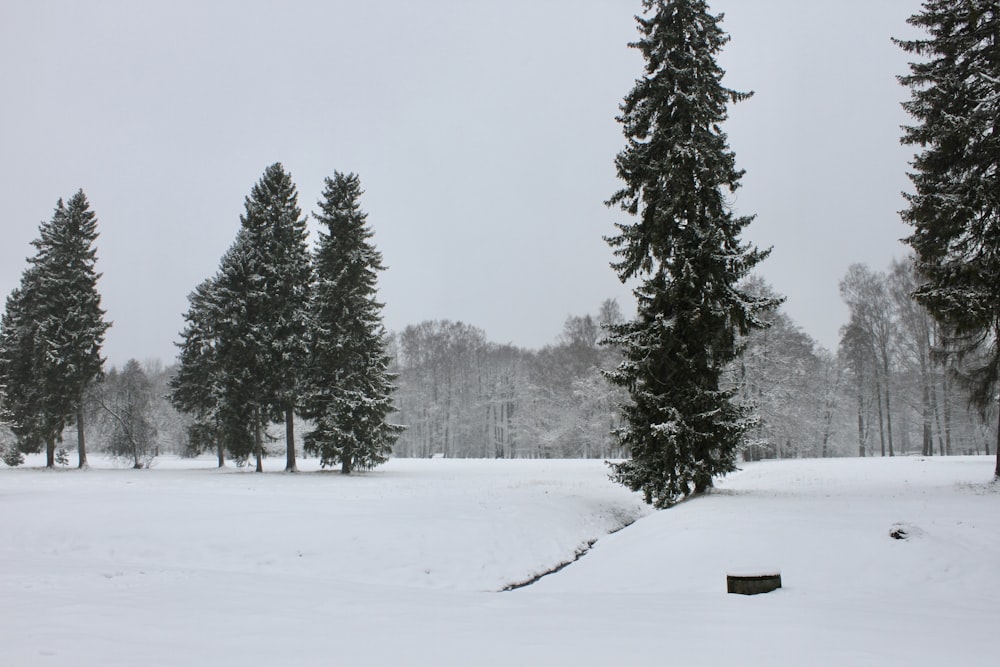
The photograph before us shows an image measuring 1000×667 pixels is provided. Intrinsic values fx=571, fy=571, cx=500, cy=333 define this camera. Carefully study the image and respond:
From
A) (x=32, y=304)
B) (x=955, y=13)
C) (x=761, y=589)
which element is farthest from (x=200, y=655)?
(x=32, y=304)

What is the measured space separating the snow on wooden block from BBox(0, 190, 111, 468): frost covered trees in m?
38.8

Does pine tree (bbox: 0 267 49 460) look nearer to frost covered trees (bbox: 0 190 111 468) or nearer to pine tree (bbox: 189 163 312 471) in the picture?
frost covered trees (bbox: 0 190 111 468)

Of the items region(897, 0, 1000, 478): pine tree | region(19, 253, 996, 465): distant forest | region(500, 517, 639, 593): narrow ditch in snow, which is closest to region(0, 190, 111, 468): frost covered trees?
region(19, 253, 996, 465): distant forest

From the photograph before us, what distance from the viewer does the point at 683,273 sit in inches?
638

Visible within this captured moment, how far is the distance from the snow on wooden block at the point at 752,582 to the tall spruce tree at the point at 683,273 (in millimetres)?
7426

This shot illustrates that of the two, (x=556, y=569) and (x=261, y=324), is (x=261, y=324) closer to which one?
(x=261, y=324)

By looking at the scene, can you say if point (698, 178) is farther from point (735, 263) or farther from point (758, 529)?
point (758, 529)

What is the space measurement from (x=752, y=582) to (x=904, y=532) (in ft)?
12.9

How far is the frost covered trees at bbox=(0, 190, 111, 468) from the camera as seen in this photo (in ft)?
115

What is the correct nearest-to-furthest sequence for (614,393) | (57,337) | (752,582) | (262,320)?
(752,582) < (262,320) < (57,337) < (614,393)

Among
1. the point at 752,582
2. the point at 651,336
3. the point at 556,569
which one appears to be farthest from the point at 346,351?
the point at 752,582

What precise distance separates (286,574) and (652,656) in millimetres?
7844

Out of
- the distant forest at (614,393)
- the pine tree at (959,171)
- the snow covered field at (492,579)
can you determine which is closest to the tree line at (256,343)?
the distant forest at (614,393)

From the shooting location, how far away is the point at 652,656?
5055 millimetres
